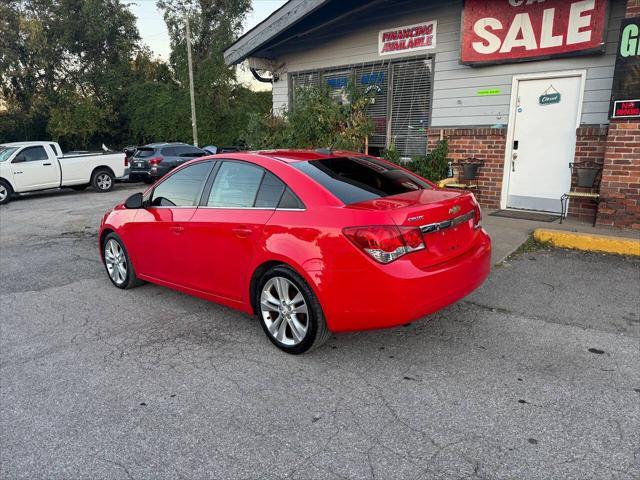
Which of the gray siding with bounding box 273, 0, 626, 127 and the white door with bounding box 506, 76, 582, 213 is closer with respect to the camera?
the gray siding with bounding box 273, 0, 626, 127

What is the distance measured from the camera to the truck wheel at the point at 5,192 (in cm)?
1350

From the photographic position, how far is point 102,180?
51.2ft

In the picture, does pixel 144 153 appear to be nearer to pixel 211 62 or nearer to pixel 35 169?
pixel 35 169

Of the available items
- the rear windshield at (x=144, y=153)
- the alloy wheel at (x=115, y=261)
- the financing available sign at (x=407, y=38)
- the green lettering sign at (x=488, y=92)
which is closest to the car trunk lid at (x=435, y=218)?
the alloy wheel at (x=115, y=261)

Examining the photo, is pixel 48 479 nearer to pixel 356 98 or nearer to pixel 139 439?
pixel 139 439

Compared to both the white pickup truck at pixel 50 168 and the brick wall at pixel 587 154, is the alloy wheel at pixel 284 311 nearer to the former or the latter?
the brick wall at pixel 587 154

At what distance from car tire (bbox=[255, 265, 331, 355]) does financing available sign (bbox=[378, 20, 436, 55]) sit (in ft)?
23.1

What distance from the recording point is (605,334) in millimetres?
3906

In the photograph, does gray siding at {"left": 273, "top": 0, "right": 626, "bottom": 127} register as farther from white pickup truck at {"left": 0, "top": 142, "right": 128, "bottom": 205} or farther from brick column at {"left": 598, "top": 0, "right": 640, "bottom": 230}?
white pickup truck at {"left": 0, "top": 142, "right": 128, "bottom": 205}

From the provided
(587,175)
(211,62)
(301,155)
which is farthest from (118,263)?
(211,62)

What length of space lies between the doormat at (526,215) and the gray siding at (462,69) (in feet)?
Answer: 5.04

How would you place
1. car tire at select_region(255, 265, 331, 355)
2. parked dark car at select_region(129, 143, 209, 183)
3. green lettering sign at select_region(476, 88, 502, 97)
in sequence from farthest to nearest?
parked dark car at select_region(129, 143, 209, 183)
green lettering sign at select_region(476, 88, 502, 97)
car tire at select_region(255, 265, 331, 355)

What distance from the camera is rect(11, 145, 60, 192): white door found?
13758 mm

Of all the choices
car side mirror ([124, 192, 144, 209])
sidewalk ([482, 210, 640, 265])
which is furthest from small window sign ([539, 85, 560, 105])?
car side mirror ([124, 192, 144, 209])
